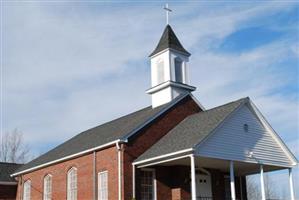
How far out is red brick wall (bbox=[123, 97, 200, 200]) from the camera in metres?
25.1

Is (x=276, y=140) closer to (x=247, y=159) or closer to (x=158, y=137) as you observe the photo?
(x=247, y=159)

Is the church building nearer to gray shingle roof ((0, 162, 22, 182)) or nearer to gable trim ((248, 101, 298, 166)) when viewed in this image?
gable trim ((248, 101, 298, 166))

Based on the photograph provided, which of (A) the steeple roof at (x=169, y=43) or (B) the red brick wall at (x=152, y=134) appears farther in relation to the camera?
(A) the steeple roof at (x=169, y=43)

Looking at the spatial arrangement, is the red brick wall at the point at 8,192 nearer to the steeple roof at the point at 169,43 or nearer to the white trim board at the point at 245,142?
the steeple roof at the point at 169,43

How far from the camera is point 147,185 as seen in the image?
25688 mm

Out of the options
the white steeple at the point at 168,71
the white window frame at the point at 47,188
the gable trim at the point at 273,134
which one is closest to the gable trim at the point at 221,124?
the gable trim at the point at 273,134

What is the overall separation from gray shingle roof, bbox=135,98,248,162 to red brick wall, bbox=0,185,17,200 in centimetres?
1562

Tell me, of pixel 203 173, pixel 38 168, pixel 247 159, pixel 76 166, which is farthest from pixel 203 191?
pixel 38 168

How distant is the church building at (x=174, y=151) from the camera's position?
942 inches

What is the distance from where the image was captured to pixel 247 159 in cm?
2455

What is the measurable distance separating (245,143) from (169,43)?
872 centimetres

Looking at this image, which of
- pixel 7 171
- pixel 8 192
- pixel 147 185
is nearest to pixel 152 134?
pixel 147 185

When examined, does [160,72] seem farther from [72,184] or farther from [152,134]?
[72,184]

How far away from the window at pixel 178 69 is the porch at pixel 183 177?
595cm
